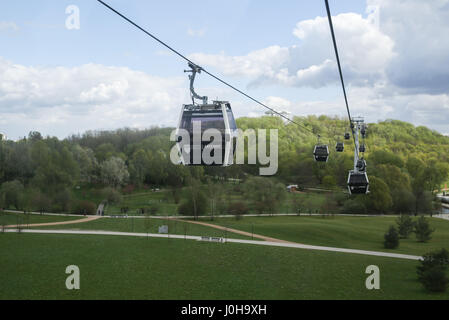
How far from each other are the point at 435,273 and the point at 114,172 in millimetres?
58940

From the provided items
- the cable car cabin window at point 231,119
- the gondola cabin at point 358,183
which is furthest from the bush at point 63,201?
the cable car cabin window at point 231,119

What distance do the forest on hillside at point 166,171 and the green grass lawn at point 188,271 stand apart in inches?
985

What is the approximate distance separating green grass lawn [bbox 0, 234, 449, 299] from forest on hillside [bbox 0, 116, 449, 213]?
82.1 ft

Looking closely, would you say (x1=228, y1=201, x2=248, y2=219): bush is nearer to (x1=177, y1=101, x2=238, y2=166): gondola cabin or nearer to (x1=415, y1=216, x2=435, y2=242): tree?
(x1=415, y1=216, x2=435, y2=242): tree

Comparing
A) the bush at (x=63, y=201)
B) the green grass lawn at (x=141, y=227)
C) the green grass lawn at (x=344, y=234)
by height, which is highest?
the bush at (x=63, y=201)

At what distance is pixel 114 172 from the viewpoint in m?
70.6

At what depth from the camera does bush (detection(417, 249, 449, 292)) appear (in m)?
20.2

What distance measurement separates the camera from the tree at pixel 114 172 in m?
70.7

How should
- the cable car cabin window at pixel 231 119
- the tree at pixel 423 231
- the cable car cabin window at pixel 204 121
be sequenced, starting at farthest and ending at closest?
the tree at pixel 423 231, the cable car cabin window at pixel 231 119, the cable car cabin window at pixel 204 121

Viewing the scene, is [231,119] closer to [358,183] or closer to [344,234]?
[358,183]

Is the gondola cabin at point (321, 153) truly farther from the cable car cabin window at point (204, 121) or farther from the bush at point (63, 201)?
the bush at point (63, 201)

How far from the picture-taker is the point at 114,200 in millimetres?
59219
